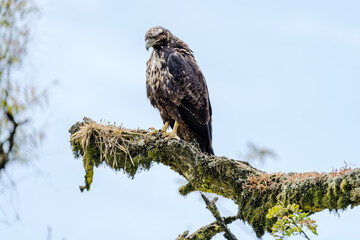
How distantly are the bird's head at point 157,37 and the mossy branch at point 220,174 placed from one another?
1.56 metres

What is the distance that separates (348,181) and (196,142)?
8.88 feet

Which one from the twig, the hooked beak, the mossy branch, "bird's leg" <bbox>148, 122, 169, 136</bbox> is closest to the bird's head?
the hooked beak

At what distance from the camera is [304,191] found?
505 centimetres

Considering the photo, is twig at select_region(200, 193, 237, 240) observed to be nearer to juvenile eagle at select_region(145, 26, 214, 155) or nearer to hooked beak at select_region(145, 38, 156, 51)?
juvenile eagle at select_region(145, 26, 214, 155)

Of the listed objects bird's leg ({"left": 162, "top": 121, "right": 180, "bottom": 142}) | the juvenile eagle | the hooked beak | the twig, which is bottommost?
the twig

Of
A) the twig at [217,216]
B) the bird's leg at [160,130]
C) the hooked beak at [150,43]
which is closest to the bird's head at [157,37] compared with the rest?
the hooked beak at [150,43]

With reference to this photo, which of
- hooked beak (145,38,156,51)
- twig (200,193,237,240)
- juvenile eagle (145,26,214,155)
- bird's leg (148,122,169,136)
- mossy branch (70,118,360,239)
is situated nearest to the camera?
mossy branch (70,118,360,239)

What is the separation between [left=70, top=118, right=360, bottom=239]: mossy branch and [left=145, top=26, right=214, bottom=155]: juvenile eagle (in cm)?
80

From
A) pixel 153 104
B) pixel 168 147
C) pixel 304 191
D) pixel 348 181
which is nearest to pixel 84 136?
pixel 168 147

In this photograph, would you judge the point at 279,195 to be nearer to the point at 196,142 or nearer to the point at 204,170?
the point at 204,170

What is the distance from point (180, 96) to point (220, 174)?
1702 millimetres

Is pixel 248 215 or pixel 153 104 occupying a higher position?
pixel 153 104

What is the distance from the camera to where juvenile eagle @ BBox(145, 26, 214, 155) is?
23.3 feet

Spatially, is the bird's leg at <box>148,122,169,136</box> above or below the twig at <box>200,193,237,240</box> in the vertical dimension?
above
